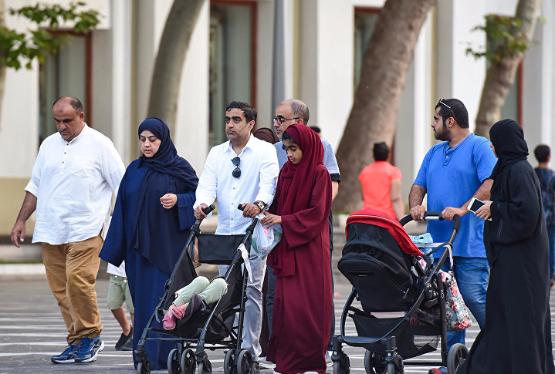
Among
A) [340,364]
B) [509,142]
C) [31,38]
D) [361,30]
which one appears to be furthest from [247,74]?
[509,142]

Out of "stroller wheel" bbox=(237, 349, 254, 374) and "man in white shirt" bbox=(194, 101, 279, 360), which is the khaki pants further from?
"stroller wheel" bbox=(237, 349, 254, 374)

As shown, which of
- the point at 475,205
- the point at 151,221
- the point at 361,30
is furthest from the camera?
the point at 361,30

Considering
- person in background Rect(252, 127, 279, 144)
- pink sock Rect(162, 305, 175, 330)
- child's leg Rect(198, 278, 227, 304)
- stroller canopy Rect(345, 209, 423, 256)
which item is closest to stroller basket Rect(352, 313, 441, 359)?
stroller canopy Rect(345, 209, 423, 256)

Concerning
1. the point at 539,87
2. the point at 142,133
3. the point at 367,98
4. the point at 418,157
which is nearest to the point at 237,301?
the point at 142,133

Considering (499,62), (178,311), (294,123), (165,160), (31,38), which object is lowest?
(178,311)

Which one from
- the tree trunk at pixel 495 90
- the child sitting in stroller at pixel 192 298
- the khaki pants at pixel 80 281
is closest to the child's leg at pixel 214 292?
the child sitting in stroller at pixel 192 298

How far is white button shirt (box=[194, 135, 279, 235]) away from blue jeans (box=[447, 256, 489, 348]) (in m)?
1.43

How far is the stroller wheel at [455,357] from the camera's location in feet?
36.5

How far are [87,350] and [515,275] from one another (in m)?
3.94

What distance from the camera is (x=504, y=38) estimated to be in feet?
93.1

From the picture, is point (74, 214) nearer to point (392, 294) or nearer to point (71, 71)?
point (392, 294)

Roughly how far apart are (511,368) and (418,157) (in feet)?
73.6

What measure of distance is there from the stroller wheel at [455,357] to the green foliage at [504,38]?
17.3 m

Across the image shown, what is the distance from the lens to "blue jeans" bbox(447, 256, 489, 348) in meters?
11.7
